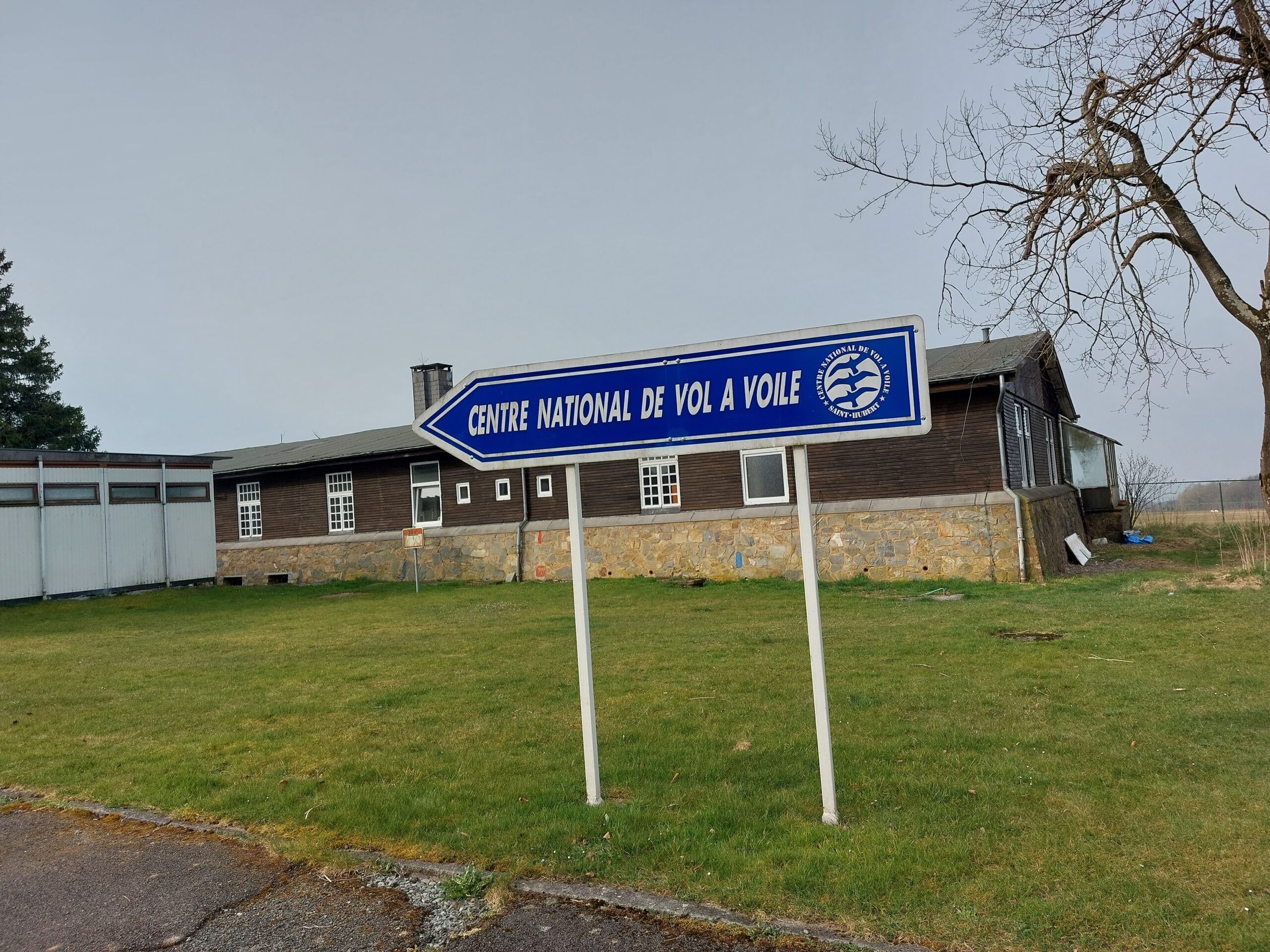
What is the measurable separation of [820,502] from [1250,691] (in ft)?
44.0

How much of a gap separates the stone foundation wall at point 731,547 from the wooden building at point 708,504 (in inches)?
1.5

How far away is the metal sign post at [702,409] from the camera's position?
195 inches

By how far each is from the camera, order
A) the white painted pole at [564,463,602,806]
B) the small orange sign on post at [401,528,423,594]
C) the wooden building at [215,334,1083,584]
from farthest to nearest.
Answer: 1. the small orange sign on post at [401,528,423,594]
2. the wooden building at [215,334,1083,584]
3. the white painted pole at [564,463,602,806]

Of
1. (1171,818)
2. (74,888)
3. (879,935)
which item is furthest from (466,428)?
(1171,818)

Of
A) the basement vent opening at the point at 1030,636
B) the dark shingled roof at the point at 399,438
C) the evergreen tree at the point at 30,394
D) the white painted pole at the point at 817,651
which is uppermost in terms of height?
the evergreen tree at the point at 30,394

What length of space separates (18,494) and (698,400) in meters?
21.6

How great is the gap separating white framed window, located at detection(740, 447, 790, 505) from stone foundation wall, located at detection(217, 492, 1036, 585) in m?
0.55

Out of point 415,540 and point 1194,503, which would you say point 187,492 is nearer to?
point 415,540

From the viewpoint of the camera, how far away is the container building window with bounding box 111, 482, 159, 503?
2347cm

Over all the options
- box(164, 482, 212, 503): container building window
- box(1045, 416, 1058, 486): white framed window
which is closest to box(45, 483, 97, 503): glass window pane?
box(164, 482, 212, 503): container building window

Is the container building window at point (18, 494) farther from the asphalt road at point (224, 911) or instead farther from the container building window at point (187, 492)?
the asphalt road at point (224, 911)

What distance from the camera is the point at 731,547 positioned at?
72.1ft

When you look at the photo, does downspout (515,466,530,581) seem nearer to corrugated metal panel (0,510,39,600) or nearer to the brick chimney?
the brick chimney

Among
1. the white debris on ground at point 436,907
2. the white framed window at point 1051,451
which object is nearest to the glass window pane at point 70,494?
the white debris on ground at point 436,907
